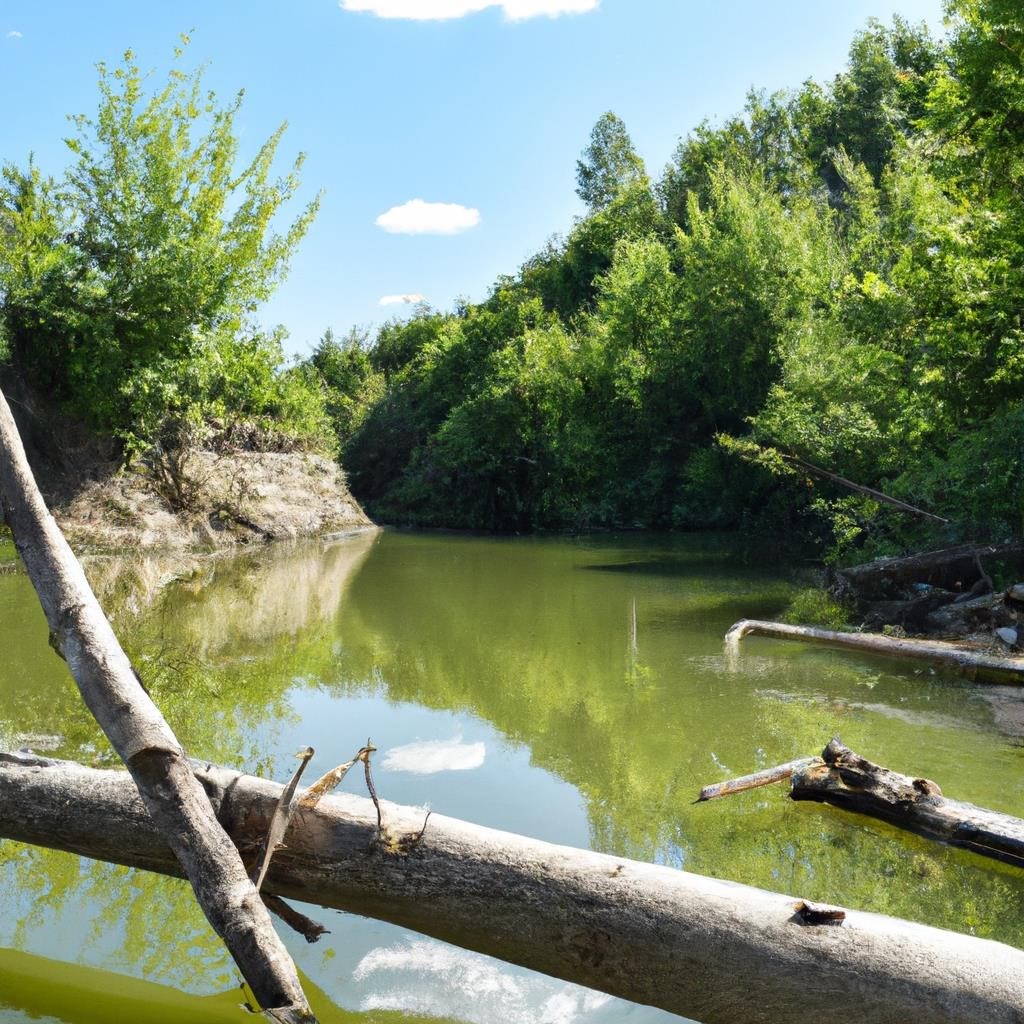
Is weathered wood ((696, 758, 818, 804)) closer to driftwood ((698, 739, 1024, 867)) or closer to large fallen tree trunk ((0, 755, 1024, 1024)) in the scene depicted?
driftwood ((698, 739, 1024, 867))

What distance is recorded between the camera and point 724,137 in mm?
37688

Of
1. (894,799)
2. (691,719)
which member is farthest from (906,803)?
(691,719)

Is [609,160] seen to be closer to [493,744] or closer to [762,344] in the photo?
[762,344]

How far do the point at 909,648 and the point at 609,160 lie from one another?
41.0 meters

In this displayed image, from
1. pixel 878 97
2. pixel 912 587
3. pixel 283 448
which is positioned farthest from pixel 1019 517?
pixel 878 97

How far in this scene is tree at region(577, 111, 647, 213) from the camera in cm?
4497

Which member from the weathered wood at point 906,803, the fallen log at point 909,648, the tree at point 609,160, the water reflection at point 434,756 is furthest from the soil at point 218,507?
the tree at point 609,160

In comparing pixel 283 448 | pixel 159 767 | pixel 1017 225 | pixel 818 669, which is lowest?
pixel 818 669

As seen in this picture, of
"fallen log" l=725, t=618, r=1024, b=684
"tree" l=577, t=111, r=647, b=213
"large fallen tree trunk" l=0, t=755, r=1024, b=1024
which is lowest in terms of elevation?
"fallen log" l=725, t=618, r=1024, b=684

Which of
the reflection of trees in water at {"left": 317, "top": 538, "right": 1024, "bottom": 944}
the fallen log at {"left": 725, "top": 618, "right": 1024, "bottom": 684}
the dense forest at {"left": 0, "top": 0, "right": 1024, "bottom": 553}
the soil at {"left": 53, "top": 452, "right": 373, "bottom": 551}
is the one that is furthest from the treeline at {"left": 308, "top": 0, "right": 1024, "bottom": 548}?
the soil at {"left": 53, "top": 452, "right": 373, "bottom": 551}

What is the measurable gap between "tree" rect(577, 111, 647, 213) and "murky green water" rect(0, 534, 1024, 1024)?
35437 millimetres

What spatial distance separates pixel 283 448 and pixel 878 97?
28.9 meters

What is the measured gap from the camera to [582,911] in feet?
9.54

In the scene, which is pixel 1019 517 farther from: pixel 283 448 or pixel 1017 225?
pixel 283 448
